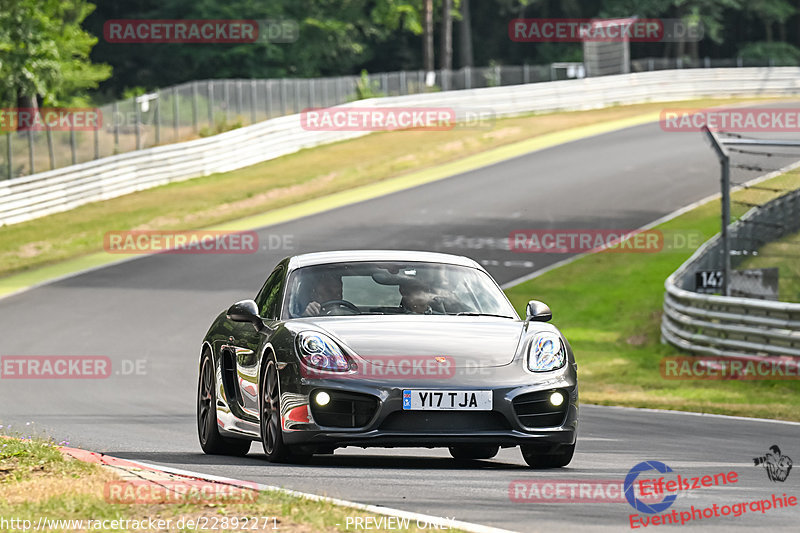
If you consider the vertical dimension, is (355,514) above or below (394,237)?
above

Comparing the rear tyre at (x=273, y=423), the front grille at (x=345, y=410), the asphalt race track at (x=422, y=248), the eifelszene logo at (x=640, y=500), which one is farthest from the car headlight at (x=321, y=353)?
the eifelszene logo at (x=640, y=500)

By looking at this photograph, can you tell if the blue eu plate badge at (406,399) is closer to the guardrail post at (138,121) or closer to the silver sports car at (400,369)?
the silver sports car at (400,369)

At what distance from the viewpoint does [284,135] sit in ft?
146

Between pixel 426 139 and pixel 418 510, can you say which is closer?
pixel 418 510

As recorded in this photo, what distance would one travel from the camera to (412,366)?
8.58m

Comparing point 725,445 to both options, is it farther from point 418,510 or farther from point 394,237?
point 394,237

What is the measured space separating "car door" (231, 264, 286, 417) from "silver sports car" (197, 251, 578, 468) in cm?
2

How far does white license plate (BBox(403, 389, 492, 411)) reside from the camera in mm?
8500

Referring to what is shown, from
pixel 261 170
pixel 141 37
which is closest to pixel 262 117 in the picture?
pixel 261 170

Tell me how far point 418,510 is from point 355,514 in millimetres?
496

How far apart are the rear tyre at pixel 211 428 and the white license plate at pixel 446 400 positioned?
2.19 m

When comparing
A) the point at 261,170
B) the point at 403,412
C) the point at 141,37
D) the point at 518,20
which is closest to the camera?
the point at 403,412

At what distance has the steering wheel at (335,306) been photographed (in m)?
9.49

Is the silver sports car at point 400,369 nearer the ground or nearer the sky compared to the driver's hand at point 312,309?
nearer the ground
